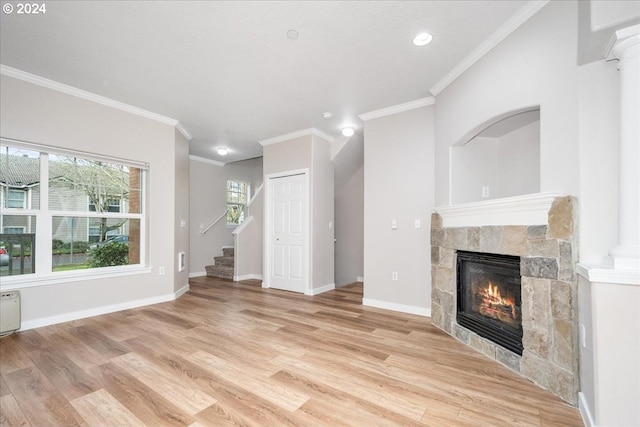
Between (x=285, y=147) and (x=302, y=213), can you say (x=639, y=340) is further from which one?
(x=285, y=147)

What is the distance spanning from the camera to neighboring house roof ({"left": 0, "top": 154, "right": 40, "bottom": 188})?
302 cm

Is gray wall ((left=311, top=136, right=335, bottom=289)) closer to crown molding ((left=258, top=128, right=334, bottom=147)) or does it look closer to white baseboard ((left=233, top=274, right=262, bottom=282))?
crown molding ((left=258, top=128, right=334, bottom=147))

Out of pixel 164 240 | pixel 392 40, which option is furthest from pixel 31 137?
pixel 392 40

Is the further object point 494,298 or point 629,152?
point 494,298

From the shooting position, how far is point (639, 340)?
145cm

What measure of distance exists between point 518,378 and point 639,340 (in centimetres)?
89

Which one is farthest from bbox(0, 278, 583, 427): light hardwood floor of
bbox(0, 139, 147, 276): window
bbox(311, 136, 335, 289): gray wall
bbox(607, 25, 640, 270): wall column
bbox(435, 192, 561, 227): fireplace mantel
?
bbox(311, 136, 335, 289): gray wall

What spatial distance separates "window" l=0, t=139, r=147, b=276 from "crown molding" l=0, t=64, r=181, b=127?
70cm

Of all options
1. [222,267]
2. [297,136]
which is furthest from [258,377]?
[222,267]

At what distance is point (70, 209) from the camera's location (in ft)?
11.5

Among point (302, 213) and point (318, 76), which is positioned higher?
point (318, 76)

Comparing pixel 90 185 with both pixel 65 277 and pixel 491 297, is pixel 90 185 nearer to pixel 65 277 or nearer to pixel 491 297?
pixel 65 277

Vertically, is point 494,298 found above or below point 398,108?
below

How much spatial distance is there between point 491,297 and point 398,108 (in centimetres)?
257
